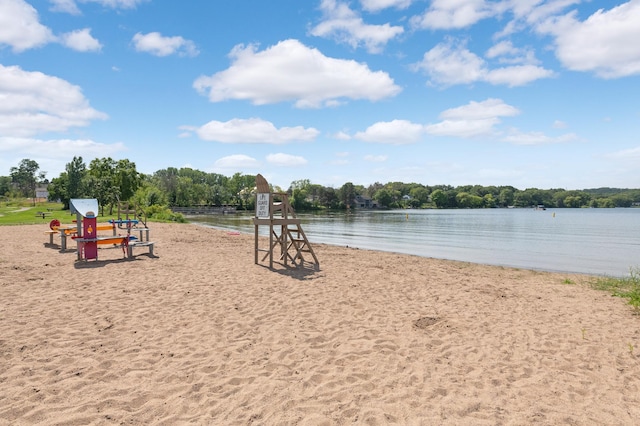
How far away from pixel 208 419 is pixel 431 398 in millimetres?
2442

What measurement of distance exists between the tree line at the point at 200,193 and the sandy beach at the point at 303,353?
13226 millimetres

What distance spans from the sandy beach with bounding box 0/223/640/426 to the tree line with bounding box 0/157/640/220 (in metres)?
13.2

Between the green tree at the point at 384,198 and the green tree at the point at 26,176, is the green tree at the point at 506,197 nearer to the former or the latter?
the green tree at the point at 384,198

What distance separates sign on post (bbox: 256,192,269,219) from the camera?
12.2 m

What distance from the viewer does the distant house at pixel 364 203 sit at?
481 ft

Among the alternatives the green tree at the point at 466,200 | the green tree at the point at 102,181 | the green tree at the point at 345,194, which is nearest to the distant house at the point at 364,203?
the green tree at the point at 345,194

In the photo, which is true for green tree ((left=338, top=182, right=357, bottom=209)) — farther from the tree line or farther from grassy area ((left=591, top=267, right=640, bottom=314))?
grassy area ((left=591, top=267, right=640, bottom=314))

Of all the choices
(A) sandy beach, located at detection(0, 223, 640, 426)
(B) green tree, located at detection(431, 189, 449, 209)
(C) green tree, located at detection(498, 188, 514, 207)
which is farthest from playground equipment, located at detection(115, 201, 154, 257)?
(C) green tree, located at detection(498, 188, 514, 207)

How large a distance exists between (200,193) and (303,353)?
107 metres

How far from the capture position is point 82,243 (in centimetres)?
1213

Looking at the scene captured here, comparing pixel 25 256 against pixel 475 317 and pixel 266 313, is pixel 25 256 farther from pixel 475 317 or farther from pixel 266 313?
pixel 475 317

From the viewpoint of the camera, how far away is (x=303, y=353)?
5547 millimetres

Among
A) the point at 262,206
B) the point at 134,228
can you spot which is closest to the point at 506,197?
the point at 134,228

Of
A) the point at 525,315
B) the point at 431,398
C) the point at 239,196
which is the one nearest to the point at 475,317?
the point at 525,315
